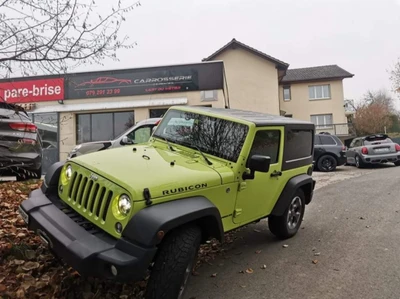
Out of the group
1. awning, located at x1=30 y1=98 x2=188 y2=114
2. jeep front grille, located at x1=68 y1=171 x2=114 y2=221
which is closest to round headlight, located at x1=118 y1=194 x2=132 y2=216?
jeep front grille, located at x1=68 y1=171 x2=114 y2=221

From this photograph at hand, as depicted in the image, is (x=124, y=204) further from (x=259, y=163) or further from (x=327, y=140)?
(x=327, y=140)

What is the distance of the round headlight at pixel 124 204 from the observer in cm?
264

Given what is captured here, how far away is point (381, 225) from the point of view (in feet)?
17.7

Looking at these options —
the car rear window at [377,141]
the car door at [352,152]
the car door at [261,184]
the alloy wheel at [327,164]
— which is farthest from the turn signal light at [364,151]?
the car door at [261,184]

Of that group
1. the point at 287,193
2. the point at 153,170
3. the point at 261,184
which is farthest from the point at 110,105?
the point at 153,170

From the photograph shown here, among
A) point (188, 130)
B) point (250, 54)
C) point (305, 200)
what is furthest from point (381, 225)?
point (250, 54)

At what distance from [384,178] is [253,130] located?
833 centimetres

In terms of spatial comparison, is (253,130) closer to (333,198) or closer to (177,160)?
(177,160)

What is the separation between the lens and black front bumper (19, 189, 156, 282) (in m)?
2.38

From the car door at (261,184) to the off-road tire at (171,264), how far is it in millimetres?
985

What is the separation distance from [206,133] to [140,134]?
5419 mm

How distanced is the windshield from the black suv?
1055cm

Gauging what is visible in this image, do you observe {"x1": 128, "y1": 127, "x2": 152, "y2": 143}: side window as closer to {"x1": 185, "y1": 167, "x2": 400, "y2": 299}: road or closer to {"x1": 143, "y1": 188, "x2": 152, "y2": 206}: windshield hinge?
{"x1": 185, "y1": 167, "x2": 400, "y2": 299}: road

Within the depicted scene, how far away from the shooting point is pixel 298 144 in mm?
4855
